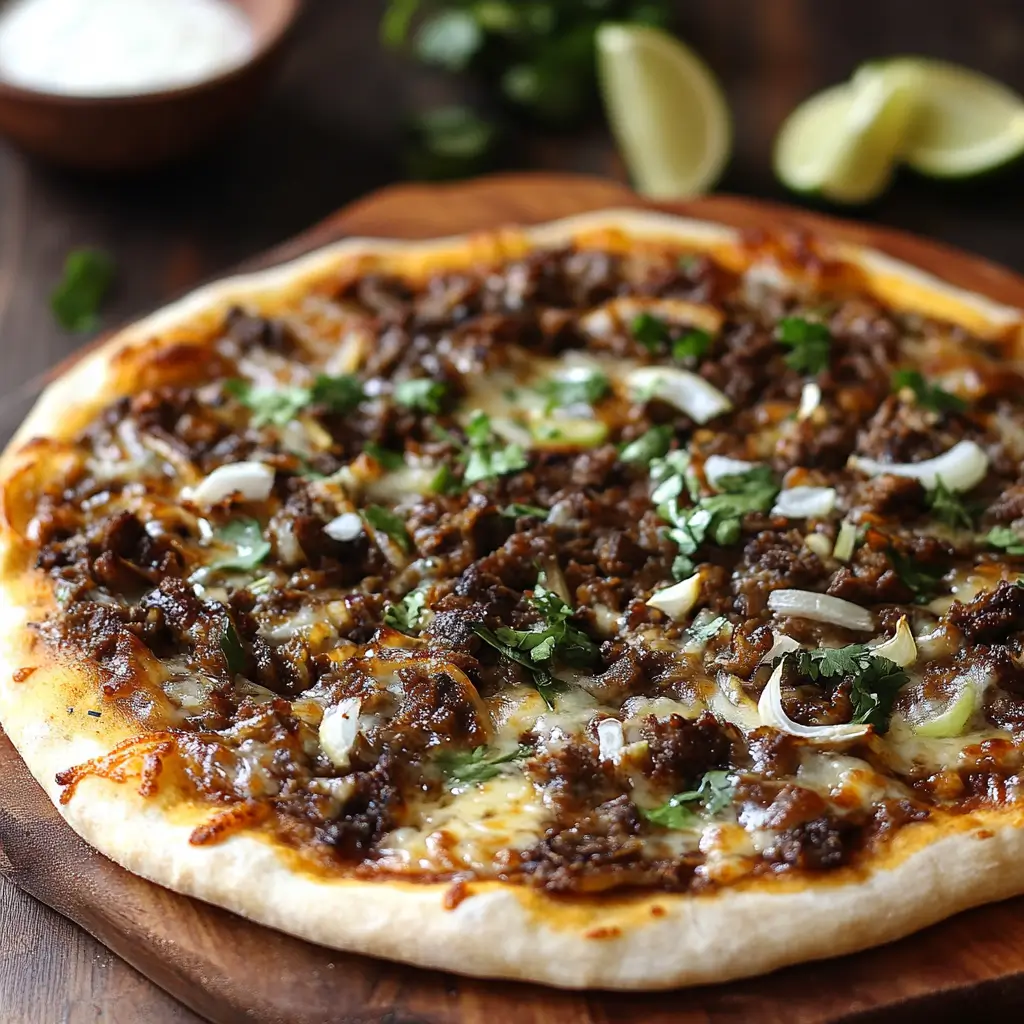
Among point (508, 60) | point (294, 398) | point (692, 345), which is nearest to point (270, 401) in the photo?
point (294, 398)

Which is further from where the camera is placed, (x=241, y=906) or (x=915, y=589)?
(x=915, y=589)

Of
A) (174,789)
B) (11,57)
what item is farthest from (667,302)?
(11,57)

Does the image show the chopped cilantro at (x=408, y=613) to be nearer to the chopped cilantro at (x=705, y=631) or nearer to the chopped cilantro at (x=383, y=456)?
the chopped cilantro at (x=383, y=456)

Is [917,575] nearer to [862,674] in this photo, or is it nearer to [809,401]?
[862,674]

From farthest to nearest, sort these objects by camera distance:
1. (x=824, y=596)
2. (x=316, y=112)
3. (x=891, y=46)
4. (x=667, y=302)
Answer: (x=891, y=46)
(x=316, y=112)
(x=667, y=302)
(x=824, y=596)

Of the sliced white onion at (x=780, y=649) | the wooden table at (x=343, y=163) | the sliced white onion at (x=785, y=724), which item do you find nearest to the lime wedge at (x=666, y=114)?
the wooden table at (x=343, y=163)

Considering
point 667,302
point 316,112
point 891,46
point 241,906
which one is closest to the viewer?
point 241,906

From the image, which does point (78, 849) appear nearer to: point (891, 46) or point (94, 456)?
point (94, 456)
